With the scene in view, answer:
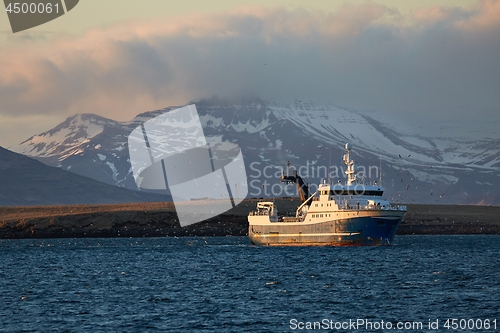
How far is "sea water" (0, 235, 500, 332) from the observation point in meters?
57.9

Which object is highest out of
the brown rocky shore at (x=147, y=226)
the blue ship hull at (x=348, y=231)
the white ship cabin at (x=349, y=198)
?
the white ship cabin at (x=349, y=198)

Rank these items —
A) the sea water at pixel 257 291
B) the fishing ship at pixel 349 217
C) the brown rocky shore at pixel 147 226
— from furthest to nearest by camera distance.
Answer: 1. the brown rocky shore at pixel 147 226
2. the fishing ship at pixel 349 217
3. the sea water at pixel 257 291

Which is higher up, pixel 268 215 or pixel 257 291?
pixel 257 291

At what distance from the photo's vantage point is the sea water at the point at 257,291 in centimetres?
5788

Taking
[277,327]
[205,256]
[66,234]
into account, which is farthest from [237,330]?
[66,234]

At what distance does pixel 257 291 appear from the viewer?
241 feet

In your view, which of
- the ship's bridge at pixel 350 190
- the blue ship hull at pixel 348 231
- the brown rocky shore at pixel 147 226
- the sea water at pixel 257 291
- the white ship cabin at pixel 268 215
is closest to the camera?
the sea water at pixel 257 291

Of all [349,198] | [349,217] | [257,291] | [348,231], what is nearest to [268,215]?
[349,198]

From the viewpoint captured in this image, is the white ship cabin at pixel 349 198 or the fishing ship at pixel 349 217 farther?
the white ship cabin at pixel 349 198

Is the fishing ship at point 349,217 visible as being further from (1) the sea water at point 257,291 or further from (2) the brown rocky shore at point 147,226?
(2) the brown rocky shore at point 147,226

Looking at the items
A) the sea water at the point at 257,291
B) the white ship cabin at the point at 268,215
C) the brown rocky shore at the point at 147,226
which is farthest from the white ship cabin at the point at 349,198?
the brown rocky shore at the point at 147,226

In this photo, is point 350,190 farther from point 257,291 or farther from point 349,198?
point 257,291

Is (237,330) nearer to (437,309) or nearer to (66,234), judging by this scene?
Answer: (437,309)

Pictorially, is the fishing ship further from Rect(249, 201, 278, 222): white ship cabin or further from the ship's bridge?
Rect(249, 201, 278, 222): white ship cabin
